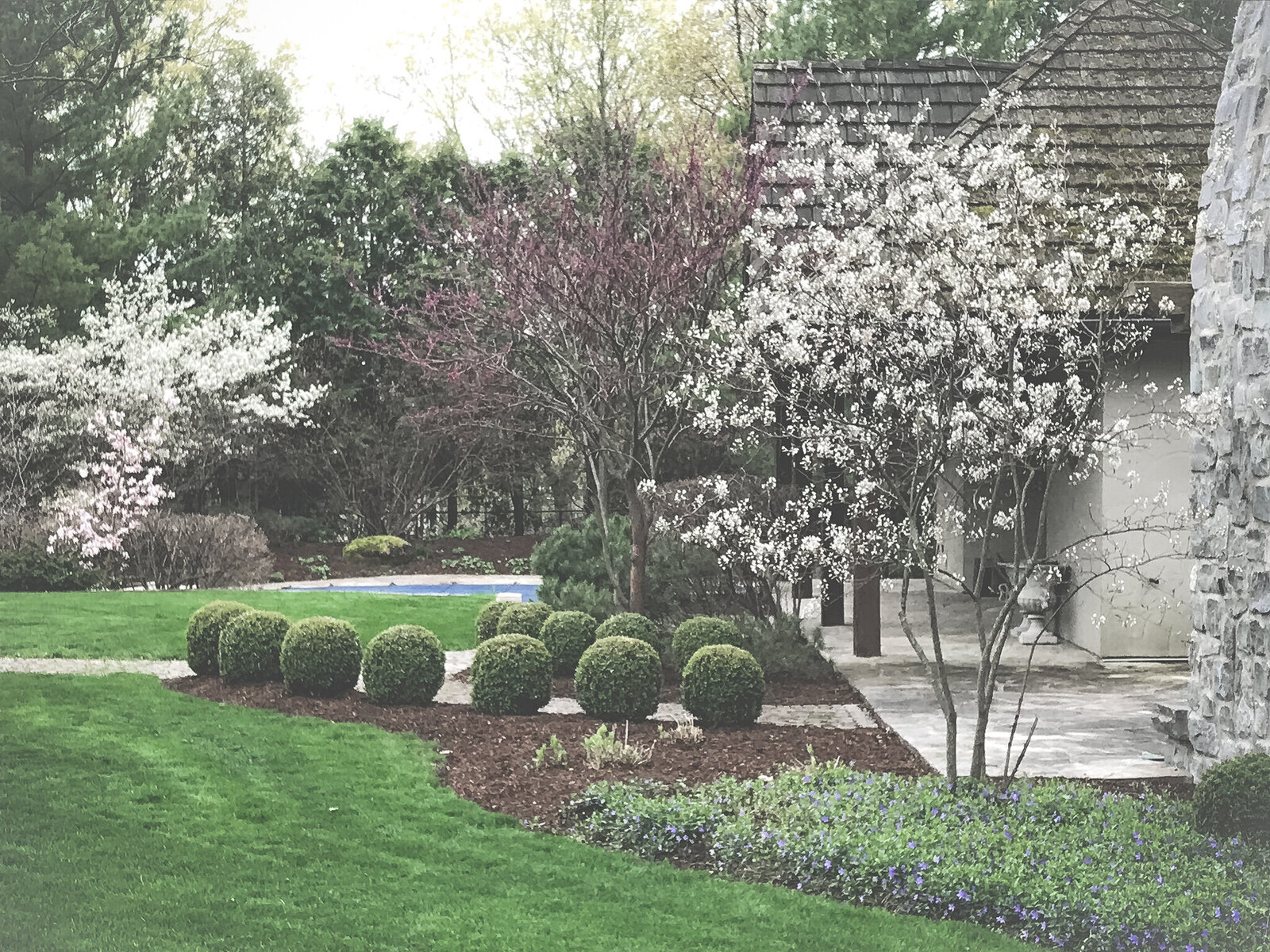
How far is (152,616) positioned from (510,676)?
4.51 metres

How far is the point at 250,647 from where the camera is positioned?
7.91 meters

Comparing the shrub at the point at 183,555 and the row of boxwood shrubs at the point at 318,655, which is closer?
the row of boxwood shrubs at the point at 318,655

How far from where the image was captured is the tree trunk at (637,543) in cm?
896

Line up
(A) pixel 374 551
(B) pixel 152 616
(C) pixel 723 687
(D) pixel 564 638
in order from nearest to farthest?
(C) pixel 723 687 < (D) pixel 564 638 < (B) pixel 152 616 < (A) pixel 374 551

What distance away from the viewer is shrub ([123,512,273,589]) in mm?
13109

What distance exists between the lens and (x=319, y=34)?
7.18 m

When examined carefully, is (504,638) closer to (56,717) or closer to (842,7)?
(56,717)

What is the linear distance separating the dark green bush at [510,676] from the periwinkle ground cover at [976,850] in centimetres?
177

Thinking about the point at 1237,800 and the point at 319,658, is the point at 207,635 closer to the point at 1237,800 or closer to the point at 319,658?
the point at 319,658

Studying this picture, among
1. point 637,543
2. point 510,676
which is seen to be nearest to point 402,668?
point 510,676

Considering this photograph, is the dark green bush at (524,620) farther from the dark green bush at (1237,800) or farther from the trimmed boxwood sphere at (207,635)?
the dark green bush at (1237,800)

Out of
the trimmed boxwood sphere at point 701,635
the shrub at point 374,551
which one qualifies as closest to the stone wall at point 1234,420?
the trimmed boxwood sphere at point 701,635

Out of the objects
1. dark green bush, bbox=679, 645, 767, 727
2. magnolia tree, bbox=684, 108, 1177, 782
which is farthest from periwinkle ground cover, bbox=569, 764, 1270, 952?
dark green bush, bbox=679, 645, 767, 727

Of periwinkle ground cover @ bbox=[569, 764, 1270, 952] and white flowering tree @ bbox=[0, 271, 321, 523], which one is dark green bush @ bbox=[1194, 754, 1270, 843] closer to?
periwinkle ground cover @ bbox=[569, 764, 1270, 952]
